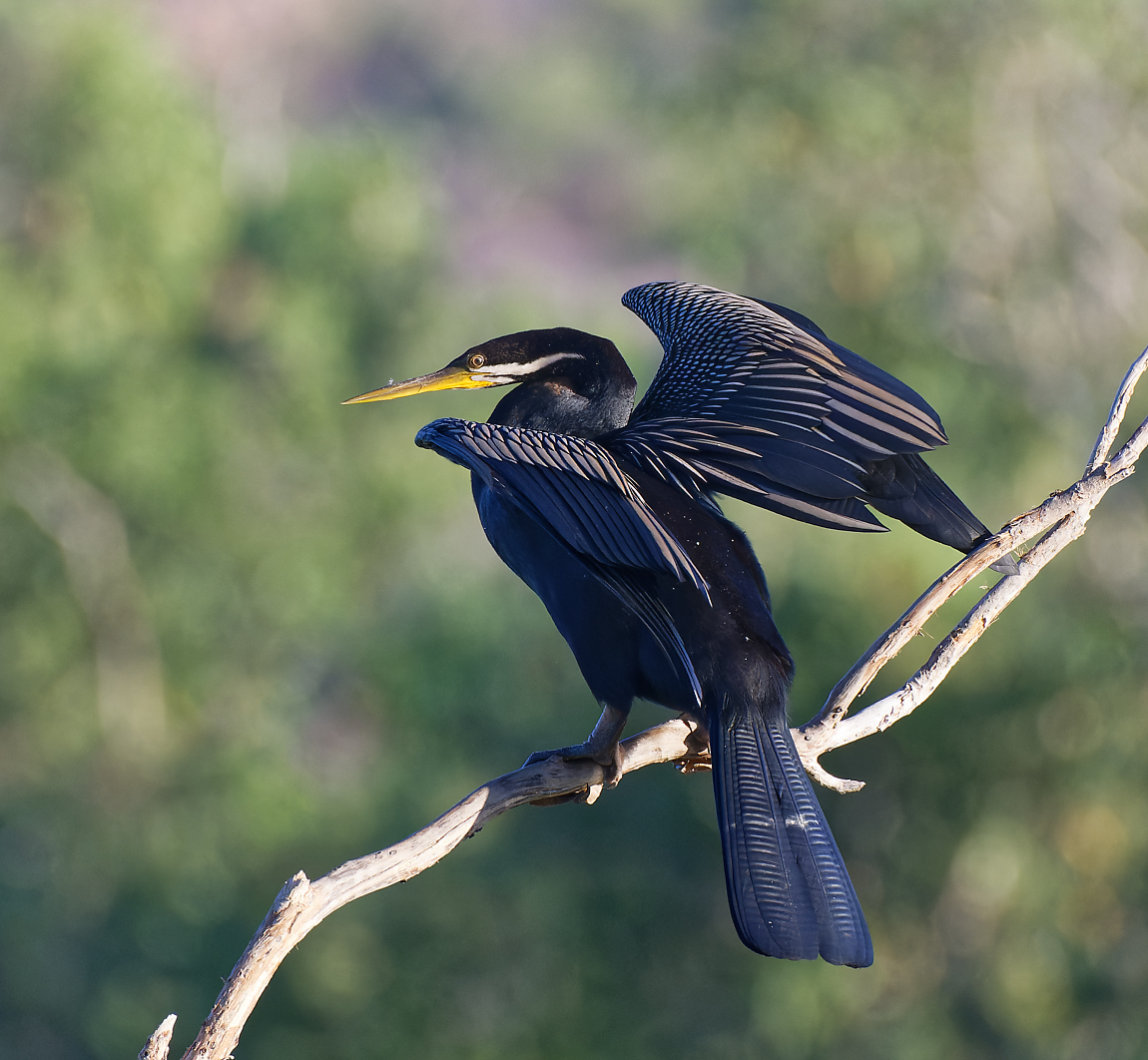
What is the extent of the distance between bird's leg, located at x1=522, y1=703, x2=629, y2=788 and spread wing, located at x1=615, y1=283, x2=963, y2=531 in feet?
1.72

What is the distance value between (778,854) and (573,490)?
769 millimetres

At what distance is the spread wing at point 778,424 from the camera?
2.69 meters

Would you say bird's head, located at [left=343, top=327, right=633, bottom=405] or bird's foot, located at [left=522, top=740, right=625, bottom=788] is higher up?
bird's head, located at [left=343, top=327, right=633, bottom=405]

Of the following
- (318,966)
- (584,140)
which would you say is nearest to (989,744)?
(318,966)

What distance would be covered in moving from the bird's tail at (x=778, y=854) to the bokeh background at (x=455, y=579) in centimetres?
715

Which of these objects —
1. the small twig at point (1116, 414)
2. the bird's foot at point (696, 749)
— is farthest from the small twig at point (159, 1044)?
the small twig at point (1116, 414)

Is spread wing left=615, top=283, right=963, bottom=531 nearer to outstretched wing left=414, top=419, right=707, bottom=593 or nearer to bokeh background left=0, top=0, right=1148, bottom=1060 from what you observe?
outstretched wing left=414, top=419, right=707, bottom=593

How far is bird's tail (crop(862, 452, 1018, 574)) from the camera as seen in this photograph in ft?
9.75

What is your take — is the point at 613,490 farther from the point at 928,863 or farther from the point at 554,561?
the point at 928,863

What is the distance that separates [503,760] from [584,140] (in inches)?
1343

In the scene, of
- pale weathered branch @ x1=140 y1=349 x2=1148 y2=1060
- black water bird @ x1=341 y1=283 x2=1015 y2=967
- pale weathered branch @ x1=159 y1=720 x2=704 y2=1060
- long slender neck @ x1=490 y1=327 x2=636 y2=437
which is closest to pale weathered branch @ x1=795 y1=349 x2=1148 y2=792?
pale weathered branch @ x1=140 y1=349 x2=1148 y2=1060

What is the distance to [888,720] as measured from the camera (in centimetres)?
284

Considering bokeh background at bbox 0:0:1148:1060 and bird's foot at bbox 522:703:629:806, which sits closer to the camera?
bird's foot at bbox 522:703:629:806

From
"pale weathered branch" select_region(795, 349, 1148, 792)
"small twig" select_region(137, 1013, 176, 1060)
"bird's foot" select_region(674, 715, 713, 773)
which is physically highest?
"pale weathered branch" select_region(795, 349, 1148, 792)
